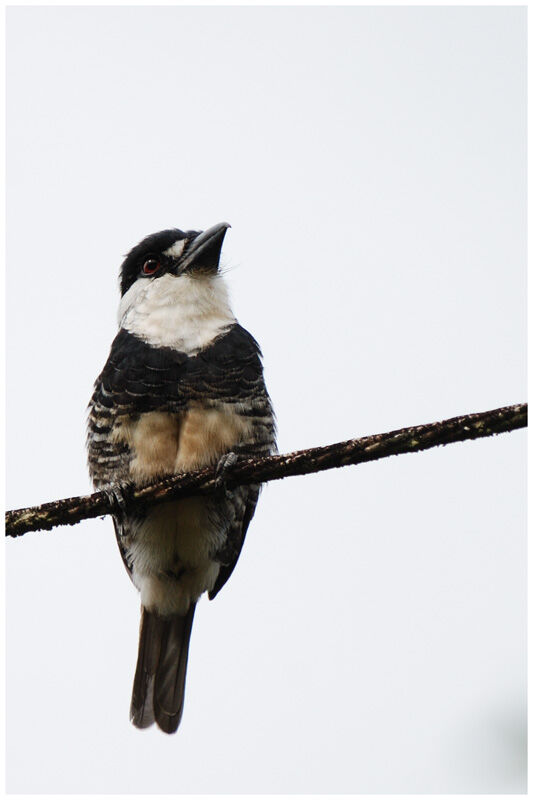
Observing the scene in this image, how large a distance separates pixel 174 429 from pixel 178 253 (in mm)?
1217

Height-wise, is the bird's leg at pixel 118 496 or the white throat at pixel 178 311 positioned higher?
the white throat at pixel 178 311

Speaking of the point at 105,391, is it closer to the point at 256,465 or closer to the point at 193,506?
the point at 193,506

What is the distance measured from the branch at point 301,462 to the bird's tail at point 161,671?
1.45 m

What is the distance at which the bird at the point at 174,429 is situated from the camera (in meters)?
3.67

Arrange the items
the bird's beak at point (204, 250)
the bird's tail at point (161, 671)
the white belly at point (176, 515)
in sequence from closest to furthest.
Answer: the white belly at point (176, 515) < the bird's tail at point (161, 671) < the bird's beak at point (204, 250)

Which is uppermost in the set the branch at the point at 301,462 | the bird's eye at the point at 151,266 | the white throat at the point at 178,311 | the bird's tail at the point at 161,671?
the bird's eye at the point at 151,266

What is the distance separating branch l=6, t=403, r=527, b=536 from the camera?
2170 millimetres

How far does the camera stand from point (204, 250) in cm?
448

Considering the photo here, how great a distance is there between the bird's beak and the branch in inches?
67.8

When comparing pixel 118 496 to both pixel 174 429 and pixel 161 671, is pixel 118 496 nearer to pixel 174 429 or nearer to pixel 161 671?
pixel 174 429

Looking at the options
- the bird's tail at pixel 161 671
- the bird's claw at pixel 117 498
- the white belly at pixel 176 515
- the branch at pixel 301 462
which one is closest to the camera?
the branch at pixel 301 462

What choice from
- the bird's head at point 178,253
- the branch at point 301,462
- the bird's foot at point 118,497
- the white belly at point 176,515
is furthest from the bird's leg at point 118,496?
the bird's head at point 178,253

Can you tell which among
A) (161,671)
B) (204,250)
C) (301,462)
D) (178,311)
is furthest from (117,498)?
(204,250)

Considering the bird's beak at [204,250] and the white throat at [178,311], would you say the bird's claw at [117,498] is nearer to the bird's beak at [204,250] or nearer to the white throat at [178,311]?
the white throat at [178,311]
